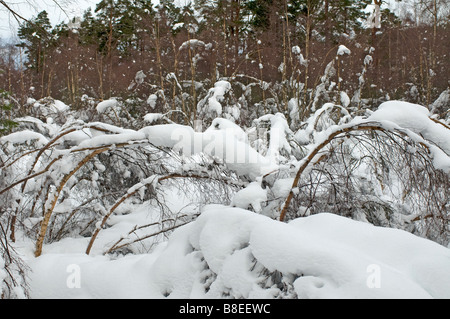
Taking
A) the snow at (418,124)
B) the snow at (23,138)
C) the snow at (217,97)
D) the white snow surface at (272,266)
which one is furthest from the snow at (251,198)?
the snow at (217,97)

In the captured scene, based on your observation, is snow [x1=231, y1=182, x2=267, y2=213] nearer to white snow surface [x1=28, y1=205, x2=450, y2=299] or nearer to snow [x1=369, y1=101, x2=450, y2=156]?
white snow surface [x1=28, y1=205, x2=450, y2=299]

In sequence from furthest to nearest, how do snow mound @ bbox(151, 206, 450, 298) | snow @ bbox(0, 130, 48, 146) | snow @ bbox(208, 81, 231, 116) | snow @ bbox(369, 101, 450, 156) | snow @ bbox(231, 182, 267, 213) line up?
snow @ bbox(208, 81, 231, 116), snow @ bbox(0, 130, 48, 146), snow @ bbox(231, 182, 267, 213), snow @ bbox(369, 101, 450, 156), snow mound @ bbox(151, 206, 450, 298)

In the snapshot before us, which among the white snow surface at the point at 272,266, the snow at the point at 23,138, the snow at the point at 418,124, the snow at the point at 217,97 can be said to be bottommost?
the white snow surface at the point at 272,266

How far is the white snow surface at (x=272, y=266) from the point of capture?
4.87ft

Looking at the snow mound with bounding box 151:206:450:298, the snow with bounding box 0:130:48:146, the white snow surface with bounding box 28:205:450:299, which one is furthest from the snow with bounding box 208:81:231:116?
the snow mound with bounding box 151:206:450:298

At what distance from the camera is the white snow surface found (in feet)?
4.87

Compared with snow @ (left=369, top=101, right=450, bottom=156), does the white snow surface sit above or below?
below

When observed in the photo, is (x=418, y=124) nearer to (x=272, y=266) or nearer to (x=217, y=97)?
(x=272, y=266)

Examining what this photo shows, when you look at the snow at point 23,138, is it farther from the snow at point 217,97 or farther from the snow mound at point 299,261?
the snow at point 217,97

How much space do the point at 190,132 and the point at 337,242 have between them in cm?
170

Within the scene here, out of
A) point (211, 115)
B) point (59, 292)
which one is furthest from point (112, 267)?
point (211, 115)

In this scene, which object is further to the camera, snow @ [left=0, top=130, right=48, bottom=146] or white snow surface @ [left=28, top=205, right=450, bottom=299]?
snow @ [left=0, top=130, right=48, bottom=146]

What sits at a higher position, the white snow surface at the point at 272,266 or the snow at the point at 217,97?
the snow at the point at 217,97

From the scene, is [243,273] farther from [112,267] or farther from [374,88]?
[374,88]
